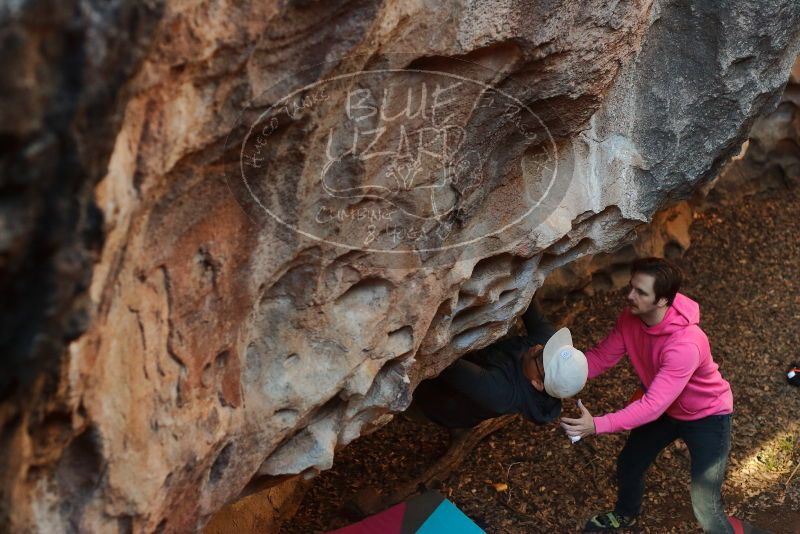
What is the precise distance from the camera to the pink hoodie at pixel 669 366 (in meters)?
2.98

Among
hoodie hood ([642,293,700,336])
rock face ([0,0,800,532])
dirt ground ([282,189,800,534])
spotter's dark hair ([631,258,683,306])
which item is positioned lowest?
dirt ground ([282,189,800,534])

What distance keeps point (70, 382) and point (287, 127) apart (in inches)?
30.3

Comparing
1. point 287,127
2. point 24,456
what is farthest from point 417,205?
point 24,456

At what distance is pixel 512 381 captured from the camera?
3.33 m

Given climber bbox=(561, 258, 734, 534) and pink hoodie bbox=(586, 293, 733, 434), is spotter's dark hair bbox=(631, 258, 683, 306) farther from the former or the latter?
pink hoodie bbox=(586, 293, 733, 434)

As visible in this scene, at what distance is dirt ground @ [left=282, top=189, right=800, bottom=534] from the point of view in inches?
147

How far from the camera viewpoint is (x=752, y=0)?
293cm

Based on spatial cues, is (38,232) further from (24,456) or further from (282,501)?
(282,501)

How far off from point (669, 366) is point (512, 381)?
23.5 inches

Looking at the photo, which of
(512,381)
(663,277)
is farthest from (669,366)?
(512,381)

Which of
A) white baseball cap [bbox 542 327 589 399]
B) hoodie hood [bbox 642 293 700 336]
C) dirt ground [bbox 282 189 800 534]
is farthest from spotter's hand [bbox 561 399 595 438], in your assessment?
dirt ground [bbox 282 189 800 534]

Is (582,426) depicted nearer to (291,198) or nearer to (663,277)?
(663,277)

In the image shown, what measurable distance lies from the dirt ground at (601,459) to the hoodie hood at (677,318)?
105 cm

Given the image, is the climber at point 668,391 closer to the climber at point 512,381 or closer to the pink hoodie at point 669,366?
the pink hoodie at point 669,366
